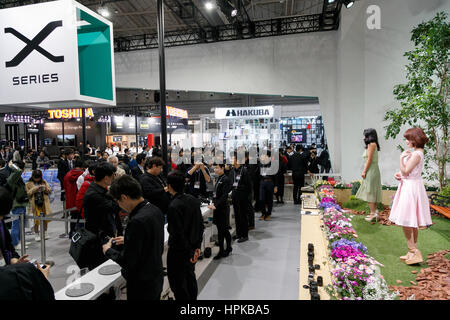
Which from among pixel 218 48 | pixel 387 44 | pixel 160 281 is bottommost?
pixel 160 281

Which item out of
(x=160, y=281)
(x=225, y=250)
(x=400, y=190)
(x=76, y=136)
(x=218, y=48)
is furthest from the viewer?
(x=76, y=136)

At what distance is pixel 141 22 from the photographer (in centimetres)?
1114

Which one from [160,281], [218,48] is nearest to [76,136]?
[218,48]

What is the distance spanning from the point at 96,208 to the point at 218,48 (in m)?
8.25

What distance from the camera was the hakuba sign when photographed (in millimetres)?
1798

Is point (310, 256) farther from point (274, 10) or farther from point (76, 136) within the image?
point (76, 136)

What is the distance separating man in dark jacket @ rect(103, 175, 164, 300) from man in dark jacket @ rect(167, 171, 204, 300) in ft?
1.55

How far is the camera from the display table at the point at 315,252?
229 centimetres

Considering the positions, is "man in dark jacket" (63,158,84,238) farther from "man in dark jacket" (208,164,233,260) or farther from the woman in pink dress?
the woman in pink dress

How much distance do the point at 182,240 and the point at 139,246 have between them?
0.68 m

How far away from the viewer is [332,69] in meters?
8.84

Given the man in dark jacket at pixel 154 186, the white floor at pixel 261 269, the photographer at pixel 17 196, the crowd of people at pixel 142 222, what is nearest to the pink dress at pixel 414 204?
the white floor at pixel 261 269

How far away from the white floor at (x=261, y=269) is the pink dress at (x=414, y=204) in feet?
4.93

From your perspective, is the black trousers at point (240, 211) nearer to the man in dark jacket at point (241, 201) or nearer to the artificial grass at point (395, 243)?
the man in dark jacket at point (241, 201)
